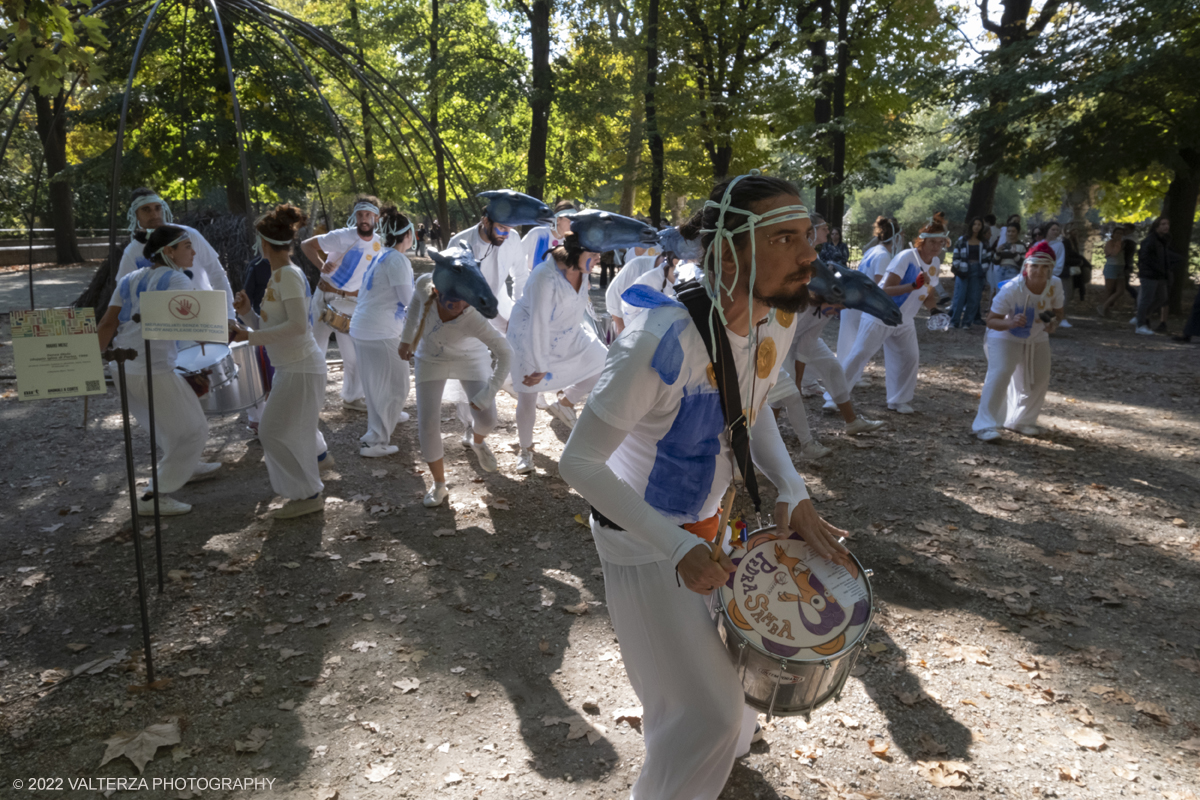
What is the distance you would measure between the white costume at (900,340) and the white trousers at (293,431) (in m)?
5.75

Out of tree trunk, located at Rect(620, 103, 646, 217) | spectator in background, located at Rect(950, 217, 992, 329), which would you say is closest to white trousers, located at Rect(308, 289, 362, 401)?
tree trunk, located at Rect(620, 103, 646, 217)

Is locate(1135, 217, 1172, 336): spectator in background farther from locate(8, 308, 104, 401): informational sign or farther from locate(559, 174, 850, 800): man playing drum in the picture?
locate(8, 308, 104, 401): informational sign

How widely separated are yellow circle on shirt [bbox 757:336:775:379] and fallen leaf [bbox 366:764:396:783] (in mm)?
2316

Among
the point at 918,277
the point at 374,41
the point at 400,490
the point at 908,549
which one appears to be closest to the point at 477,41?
the point at 374,41

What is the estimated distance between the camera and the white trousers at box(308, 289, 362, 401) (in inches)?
335

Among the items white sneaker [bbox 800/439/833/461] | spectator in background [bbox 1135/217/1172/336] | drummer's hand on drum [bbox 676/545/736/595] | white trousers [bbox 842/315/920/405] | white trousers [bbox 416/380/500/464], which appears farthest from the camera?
spectator in background [bbox 1135/217/1172/336]

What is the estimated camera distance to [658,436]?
2375 mm

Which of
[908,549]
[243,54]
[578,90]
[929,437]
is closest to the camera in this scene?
[908,549]

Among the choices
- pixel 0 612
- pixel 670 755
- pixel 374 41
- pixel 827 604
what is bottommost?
pixel 0 612

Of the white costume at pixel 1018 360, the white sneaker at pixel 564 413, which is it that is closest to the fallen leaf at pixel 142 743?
the white sneaker at pixel 564 413

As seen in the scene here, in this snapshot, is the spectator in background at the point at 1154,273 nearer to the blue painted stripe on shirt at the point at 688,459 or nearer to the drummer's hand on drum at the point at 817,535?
the drummer's hand on drum at the point at 817,535

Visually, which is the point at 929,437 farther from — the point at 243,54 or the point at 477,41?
the point at 477,41

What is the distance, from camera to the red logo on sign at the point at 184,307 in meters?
3.92

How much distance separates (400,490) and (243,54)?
929 cm
